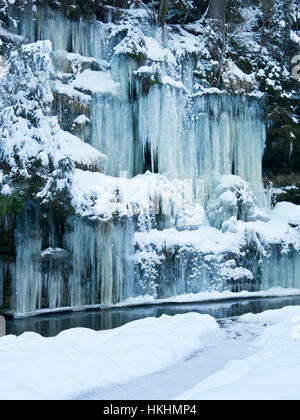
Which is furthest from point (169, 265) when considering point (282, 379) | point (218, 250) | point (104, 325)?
point (282, 379)

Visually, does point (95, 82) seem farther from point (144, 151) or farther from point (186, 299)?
point (186, 299)

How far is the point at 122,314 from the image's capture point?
40.8 ft

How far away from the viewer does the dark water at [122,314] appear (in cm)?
1040

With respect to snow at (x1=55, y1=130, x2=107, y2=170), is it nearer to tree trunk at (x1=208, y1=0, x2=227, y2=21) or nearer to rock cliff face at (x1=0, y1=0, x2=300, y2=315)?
rock cliff face at (x1=0, y1=0, x2=300, y2=315)

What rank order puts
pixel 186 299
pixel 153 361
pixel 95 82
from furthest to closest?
pixel 95 82
pixel 186 299
pixel 153 361

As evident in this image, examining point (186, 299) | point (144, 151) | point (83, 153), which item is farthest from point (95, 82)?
point (186, 299)

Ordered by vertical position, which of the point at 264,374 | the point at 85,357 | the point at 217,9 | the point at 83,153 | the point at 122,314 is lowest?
the point at 122,314

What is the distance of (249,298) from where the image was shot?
53.2 ft

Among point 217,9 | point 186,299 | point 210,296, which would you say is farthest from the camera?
point 217,9

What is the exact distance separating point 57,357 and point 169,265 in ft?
34.4

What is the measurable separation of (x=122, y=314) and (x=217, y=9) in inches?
649

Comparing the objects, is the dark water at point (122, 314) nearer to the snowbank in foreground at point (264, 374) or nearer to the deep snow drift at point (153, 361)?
the deep snow drift at point (153, 361)

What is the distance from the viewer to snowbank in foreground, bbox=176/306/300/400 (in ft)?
12.4

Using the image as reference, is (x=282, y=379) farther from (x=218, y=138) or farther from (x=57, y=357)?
(x=218, y=138)
